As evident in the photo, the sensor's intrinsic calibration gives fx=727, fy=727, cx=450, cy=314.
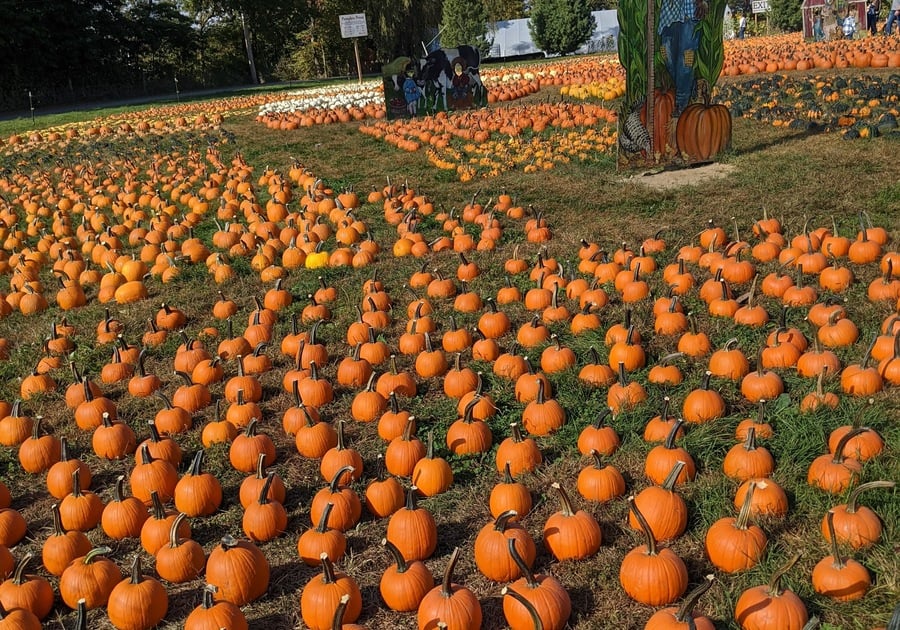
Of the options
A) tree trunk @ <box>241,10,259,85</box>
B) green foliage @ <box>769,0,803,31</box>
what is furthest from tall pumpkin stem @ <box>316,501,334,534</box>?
green foliage @ <box>769,0,803,31</box>

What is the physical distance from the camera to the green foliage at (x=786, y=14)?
54.4 meters

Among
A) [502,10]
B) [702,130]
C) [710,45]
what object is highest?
[502,10]

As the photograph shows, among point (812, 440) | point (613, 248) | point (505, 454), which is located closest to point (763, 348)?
point (812, 440)

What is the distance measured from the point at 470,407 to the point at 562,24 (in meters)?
53.8

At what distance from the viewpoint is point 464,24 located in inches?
2098

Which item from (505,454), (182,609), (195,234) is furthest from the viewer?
(195,234)

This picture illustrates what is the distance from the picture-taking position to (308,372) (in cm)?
608

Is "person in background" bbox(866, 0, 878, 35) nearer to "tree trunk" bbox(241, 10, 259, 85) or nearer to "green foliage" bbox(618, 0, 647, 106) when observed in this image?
"green foliage" bbox(618, 0, 647, 106)

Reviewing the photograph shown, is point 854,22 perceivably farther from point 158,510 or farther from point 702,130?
point 158,510

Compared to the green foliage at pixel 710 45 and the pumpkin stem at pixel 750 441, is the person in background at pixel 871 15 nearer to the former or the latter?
the green foliage at pixel 710 45

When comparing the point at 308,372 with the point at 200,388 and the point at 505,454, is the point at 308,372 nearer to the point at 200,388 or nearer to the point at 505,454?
the point at 200,388

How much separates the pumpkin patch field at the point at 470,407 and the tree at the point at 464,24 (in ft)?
146

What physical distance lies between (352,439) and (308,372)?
993 millimetres

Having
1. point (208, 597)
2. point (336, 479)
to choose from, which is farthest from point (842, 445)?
point (208, 597)
